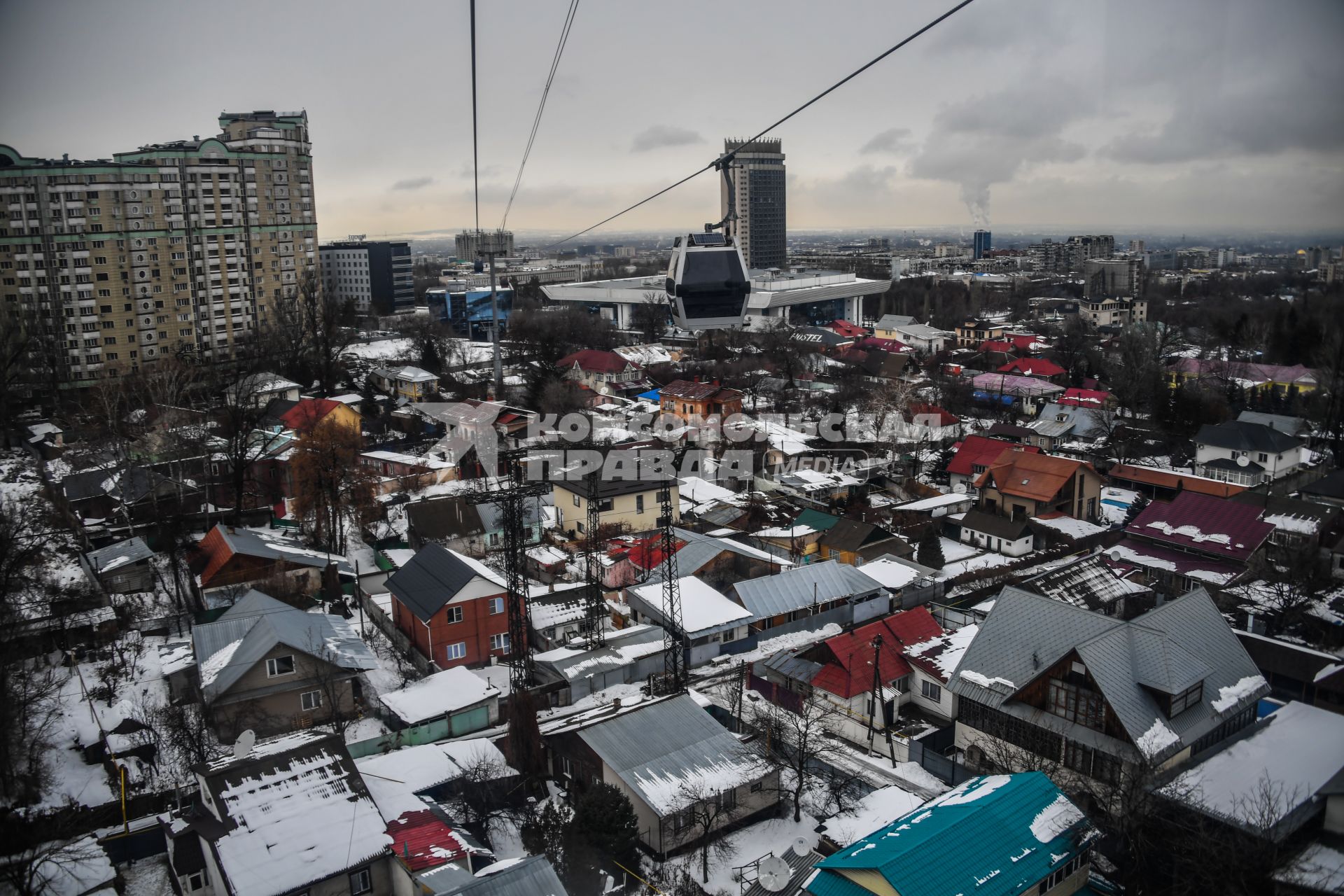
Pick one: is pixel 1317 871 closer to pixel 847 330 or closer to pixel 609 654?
pixel 609 654

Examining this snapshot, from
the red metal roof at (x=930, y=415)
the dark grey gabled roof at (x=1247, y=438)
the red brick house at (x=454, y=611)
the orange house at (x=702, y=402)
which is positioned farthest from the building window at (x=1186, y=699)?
the orange house at (x=702, y=402)

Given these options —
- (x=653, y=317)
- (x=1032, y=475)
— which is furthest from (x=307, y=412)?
(x=653, y=317)

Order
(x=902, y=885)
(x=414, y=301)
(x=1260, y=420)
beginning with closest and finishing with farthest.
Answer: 1. (x=902, y=885)
2. (x=1260, y=420)
3. (x=414, y=301)

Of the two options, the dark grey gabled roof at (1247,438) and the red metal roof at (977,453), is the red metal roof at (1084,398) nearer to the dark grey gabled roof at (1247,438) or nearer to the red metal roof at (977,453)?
the dark grey gabled roof at (1247,438)

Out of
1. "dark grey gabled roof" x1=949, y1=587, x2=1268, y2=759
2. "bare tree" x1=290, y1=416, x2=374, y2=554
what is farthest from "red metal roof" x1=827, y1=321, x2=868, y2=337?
"dark grey gabled roof" x1=949, y1=587, x2=1268, y2=759

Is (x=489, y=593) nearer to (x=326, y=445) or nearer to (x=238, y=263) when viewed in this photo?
(x=326, y=445)

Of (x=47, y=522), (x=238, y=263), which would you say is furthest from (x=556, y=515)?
(x=238, y=263)
